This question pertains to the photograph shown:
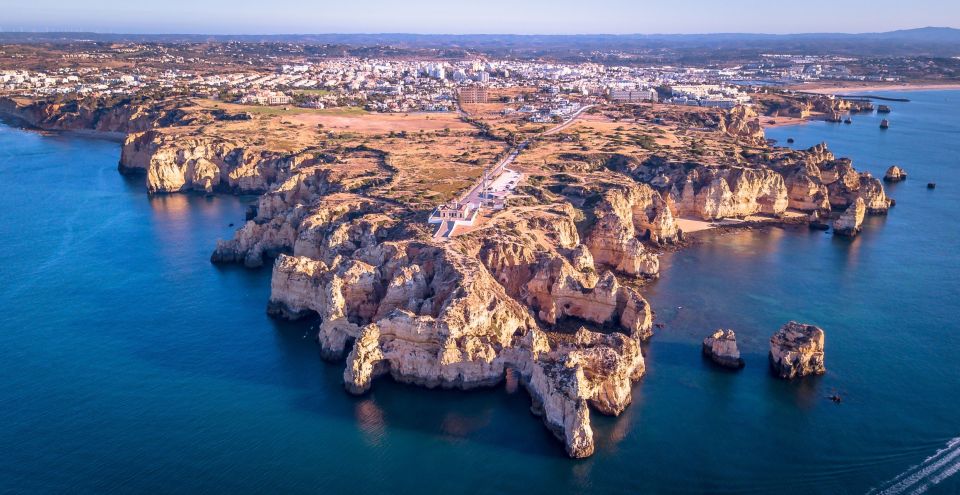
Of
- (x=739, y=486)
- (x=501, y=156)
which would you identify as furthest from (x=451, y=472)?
(x=501, y=156)

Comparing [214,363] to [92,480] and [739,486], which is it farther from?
[739,486]

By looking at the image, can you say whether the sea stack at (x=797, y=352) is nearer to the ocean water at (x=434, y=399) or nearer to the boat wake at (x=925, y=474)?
the ocean water at (x=434, y=399)

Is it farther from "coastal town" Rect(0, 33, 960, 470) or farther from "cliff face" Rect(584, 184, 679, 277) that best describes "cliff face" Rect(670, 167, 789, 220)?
"cliff face" Rect(584, 184, 679, 277)

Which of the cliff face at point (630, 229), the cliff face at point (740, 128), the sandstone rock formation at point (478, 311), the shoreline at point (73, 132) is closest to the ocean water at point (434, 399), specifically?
the sandstone rock formation at point (478, 311)

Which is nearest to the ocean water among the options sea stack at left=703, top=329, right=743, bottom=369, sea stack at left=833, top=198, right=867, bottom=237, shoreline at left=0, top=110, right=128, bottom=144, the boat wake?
the boat wake

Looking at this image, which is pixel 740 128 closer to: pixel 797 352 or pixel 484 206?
pixel 484 206

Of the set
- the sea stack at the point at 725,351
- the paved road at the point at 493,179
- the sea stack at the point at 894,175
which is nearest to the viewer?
the sea stack at the point at 725,351

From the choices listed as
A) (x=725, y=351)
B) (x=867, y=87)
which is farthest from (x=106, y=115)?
(x=867, y=87)
